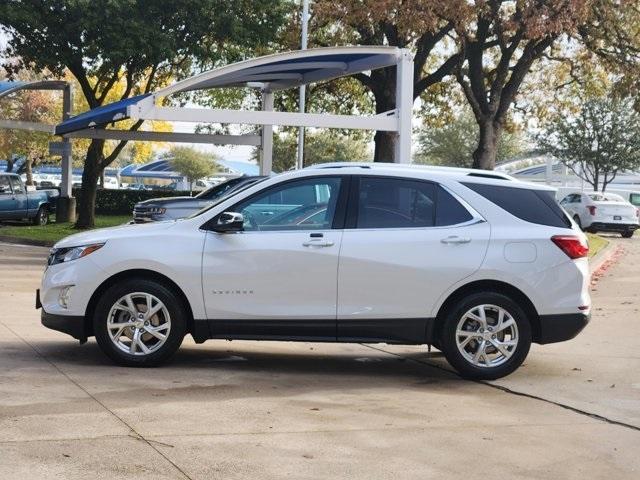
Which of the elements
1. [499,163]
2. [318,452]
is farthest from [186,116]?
[499,163]

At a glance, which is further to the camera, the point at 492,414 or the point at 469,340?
the point at 469,340

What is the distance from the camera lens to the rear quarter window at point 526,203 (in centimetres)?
931

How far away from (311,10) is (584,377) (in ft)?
69.5

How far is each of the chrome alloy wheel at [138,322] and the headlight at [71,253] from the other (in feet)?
1.61

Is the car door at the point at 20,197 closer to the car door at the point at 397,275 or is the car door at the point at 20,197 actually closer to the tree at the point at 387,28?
the tree at the point at 387,28

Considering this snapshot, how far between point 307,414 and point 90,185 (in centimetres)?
2657

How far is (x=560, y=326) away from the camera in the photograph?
30.0ft

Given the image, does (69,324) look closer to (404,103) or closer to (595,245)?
(404,103)

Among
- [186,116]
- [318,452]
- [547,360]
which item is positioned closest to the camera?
[318,452]

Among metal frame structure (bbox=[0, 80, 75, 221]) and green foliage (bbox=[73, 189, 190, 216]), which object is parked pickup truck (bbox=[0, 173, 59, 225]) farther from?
green foliage (bbox=[73, 189, 190, 216])

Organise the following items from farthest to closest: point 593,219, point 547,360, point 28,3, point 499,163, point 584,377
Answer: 1. point 499,163
2. point 593,219
3. point 28,3
4. point 547,360
5. point 584,377

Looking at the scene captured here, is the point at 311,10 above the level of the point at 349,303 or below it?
above

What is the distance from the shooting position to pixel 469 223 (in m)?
9.20

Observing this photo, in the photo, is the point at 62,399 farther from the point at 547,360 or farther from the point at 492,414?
the point at 547,360
